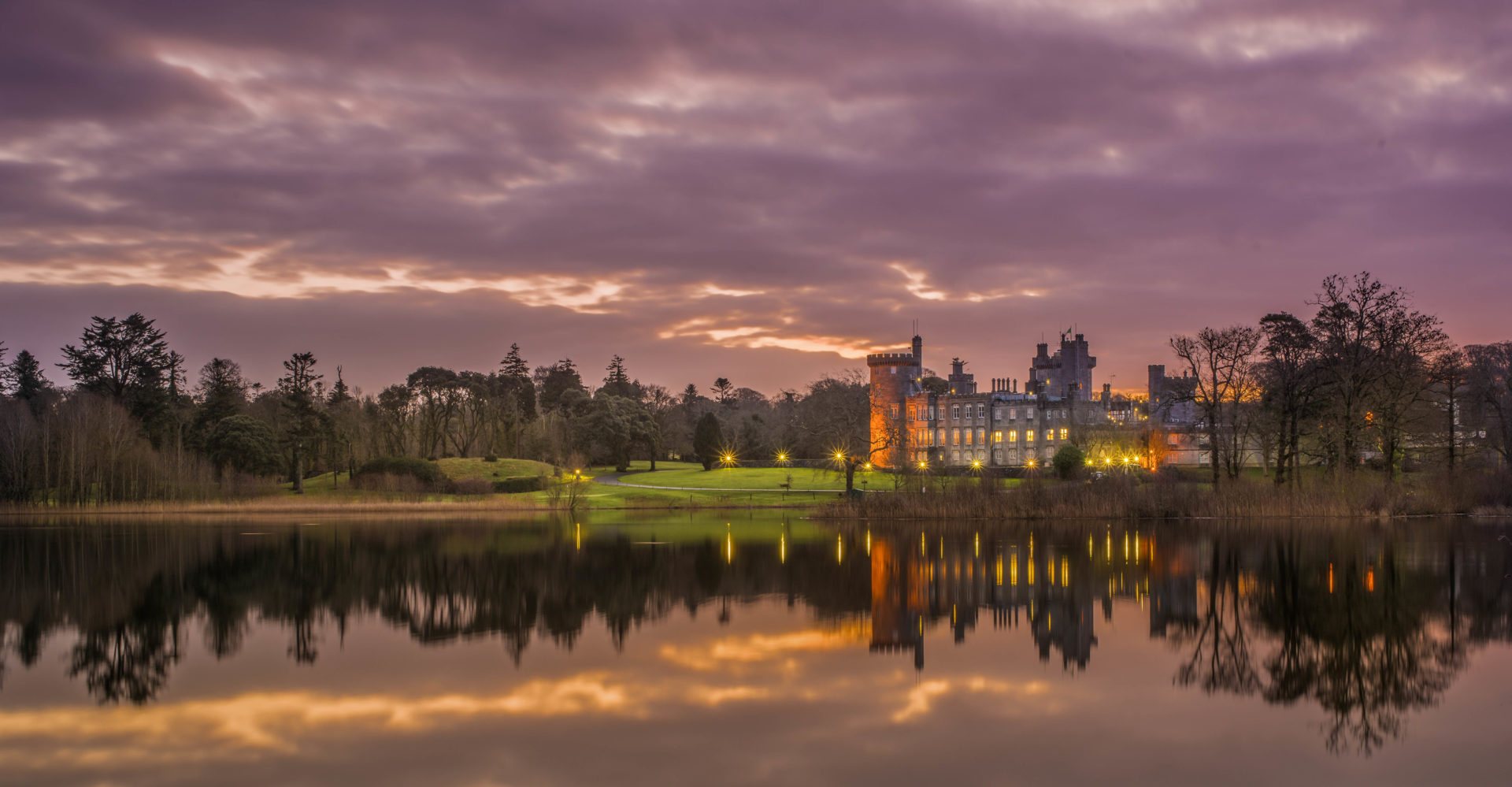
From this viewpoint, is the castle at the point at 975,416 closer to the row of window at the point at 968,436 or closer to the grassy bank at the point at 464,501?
the row of window at the point at 968,436

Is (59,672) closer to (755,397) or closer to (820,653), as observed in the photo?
(820,653)

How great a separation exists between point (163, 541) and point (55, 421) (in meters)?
24.9

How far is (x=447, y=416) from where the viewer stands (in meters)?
74.2

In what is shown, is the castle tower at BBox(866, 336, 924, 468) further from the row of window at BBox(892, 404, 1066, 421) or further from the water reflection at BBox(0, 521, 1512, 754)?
the water reflection at BBox(0, 521, 1512, 754)

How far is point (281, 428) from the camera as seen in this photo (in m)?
65.1

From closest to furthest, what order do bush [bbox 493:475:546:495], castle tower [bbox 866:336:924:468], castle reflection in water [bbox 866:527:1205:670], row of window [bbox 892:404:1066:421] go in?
castle reflection in water [bbox 866:527:1205:670] < bush [bbox 493:475:546:495] < castle tower [bbox 866:336:924:468] < row of window [bbox 892:404:1066:421]

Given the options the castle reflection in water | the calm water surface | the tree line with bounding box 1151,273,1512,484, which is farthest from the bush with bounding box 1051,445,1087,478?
the calm water surface

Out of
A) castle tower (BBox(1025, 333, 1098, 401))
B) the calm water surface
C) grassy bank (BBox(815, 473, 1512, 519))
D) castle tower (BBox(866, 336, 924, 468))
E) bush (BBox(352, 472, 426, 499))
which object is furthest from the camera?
castle tower (BBox(1025, 333, 1098, 401))

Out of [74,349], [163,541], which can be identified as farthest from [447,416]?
[163,541]

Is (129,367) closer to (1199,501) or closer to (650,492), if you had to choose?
(650,492)

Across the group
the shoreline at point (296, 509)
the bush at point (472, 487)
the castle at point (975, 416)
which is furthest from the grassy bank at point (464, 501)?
the castle at point (975, 416)

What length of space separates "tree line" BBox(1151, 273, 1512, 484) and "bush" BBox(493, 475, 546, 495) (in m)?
33.4

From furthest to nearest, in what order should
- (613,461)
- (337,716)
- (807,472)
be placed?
(613,461), (807,472), (337,716)

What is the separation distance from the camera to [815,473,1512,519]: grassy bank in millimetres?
42125
